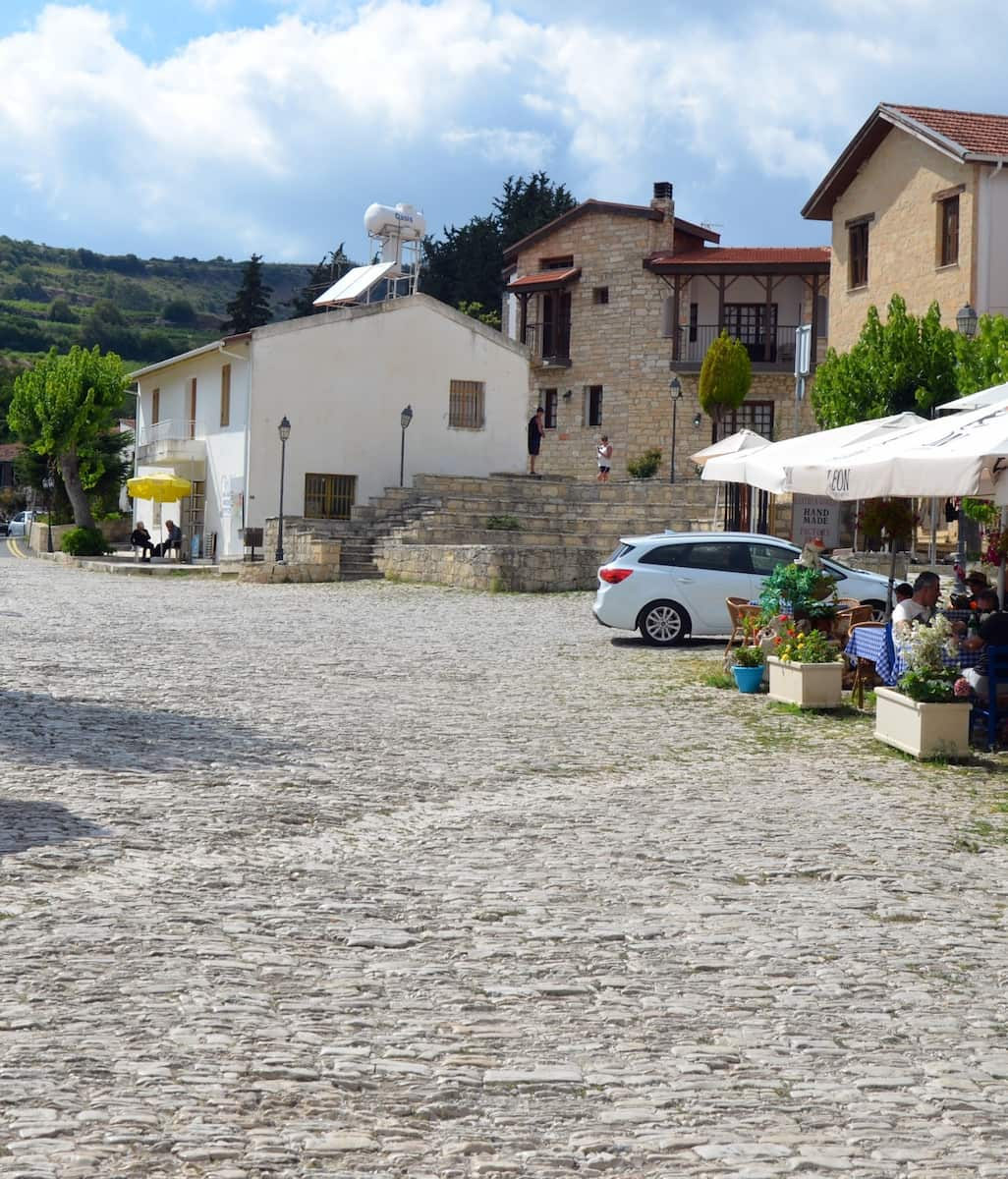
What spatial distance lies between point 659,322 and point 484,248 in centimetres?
1804

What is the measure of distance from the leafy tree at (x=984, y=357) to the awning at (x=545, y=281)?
103 ft

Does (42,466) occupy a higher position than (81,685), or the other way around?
(42,466)

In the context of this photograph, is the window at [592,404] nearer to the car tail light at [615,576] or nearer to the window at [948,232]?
the window at [948,232]

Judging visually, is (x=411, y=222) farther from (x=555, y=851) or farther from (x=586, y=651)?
(x=555, y=851)

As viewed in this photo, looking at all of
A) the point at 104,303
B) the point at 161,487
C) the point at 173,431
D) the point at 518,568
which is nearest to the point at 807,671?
the point at 518,568

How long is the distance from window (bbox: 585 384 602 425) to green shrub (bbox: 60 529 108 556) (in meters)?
18.9

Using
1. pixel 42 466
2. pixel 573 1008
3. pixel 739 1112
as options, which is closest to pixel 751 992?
pixel 573 1008

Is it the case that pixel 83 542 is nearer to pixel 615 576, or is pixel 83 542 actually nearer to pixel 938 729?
pixel 615 576

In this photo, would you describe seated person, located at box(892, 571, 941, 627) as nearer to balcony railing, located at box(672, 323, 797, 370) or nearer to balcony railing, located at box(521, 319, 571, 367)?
balcony railing, located at box(672, 323, 797, 370)

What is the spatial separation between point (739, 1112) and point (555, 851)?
3.29 metres

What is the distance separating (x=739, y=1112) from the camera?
4.03 m

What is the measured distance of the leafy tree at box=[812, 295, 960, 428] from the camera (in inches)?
1130

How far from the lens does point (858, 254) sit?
3581cm

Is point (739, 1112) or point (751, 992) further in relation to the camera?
point (751, 992)
